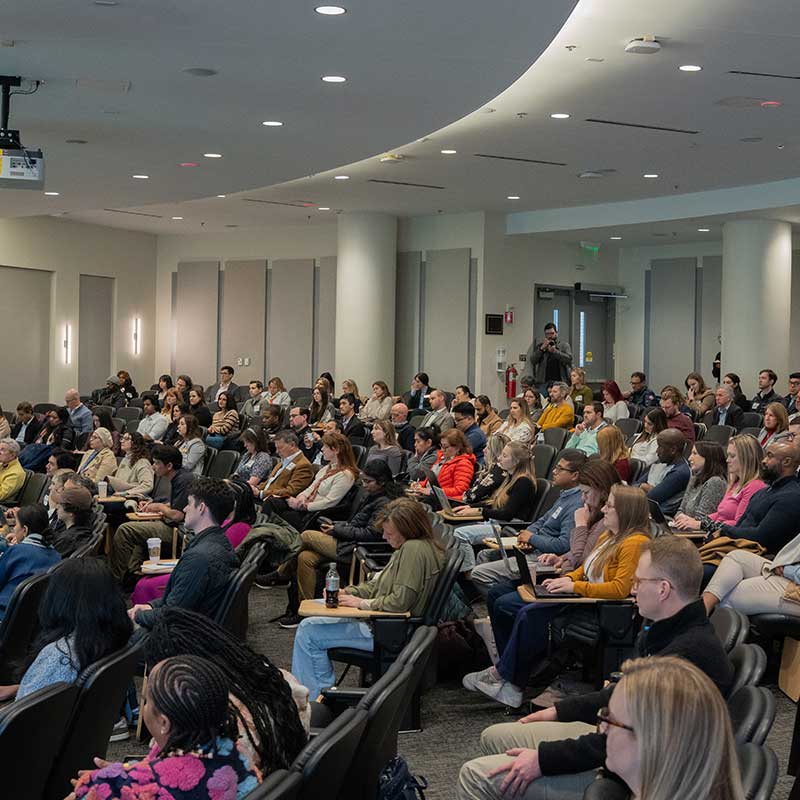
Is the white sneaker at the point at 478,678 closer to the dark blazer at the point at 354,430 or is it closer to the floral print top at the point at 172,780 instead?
the floral print top at the point at 172,780

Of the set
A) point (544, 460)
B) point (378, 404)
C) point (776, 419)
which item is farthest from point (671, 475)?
point (378, 404)

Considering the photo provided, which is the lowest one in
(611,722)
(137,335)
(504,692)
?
(504,692)

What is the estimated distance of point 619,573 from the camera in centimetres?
525

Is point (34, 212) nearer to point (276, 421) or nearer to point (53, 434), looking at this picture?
point (53, 434)

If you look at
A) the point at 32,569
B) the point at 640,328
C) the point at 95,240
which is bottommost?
the point at 32,569

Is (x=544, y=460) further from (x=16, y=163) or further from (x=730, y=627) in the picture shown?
(x=730, y=627)

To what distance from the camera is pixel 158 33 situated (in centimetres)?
672

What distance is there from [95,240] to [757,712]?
→ 19284 mm

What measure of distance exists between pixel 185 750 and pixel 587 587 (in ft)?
9.55

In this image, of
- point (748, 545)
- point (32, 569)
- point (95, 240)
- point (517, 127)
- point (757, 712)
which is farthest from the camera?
point (95, 240)

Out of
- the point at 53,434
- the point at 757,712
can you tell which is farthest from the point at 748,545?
the point at 53,434

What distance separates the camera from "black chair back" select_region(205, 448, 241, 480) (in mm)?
10516

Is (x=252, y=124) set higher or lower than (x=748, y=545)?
higher

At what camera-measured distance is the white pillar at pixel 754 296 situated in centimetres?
1706
